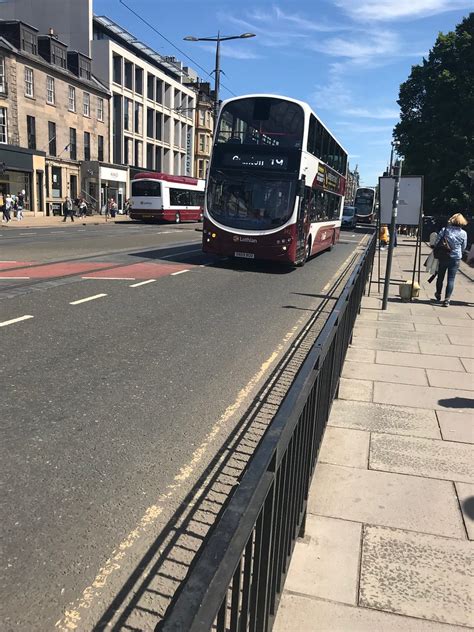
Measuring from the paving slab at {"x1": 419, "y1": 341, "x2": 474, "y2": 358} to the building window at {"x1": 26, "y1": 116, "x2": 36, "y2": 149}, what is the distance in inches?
1586

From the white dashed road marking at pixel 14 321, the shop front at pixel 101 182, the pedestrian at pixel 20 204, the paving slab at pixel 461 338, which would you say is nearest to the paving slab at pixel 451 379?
the paving slab at pixel 461 338

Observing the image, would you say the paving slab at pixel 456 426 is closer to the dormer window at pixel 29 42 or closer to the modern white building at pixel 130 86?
the dormer window at pixel 29 42

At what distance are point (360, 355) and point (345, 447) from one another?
9.32ft

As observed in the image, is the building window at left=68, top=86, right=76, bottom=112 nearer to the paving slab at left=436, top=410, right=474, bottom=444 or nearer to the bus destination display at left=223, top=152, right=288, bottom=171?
the bus destination display at left=223, top=152, right=288, bottom=171

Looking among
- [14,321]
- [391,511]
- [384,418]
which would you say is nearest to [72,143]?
[14,321]

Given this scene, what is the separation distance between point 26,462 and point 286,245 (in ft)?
36.6

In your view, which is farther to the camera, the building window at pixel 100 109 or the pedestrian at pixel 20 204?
the building window at pixel 100 109

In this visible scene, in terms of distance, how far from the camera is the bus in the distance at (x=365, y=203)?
56906mm

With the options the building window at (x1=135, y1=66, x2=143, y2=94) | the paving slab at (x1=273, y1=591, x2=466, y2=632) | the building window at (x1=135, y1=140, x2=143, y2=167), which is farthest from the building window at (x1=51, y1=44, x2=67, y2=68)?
the paving slab at (x1=273, y1=591, x2=466, y2=632)

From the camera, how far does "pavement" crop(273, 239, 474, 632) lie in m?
2.38

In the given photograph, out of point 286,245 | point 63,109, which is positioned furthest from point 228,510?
point 63,109

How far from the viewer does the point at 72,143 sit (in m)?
46.2

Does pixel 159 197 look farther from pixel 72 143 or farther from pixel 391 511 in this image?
pixel 391 511

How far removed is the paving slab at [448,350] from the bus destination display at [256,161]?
7531 millimetres
